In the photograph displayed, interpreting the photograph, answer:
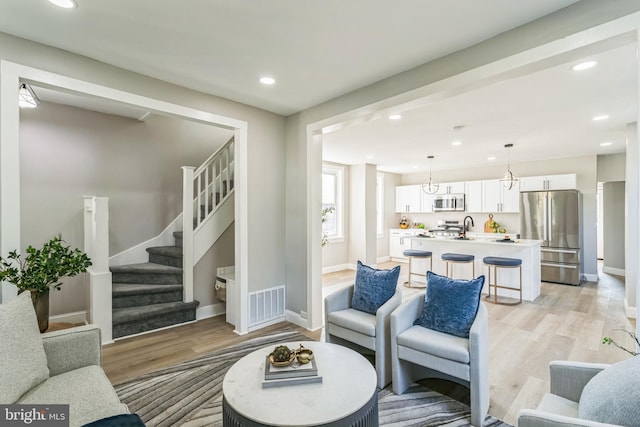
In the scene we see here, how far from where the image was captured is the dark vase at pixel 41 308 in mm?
2246

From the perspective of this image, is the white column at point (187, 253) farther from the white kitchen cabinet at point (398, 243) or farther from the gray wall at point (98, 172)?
the white kitchen cabinet at point (398, 243)

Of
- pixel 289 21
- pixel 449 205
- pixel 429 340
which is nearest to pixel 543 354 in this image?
pixel 429 340

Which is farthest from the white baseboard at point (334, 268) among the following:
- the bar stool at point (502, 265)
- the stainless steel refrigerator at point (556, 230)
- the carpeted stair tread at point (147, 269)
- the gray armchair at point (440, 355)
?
the gray armchair at point (440, 355)

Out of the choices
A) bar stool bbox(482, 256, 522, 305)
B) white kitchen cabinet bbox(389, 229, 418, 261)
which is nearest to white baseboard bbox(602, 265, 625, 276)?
bar stool bbox(482, 256, 522, 305)

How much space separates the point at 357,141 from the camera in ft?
17.7

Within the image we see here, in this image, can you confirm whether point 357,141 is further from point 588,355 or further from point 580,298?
point 580,298

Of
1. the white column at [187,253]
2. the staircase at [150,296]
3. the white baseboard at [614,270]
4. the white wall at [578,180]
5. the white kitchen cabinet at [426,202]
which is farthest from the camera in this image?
the white kitchen cabinet at [426,202]

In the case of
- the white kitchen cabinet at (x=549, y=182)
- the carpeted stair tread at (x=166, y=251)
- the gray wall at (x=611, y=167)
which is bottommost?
the carpeted stair tread at (x=166, y=251)

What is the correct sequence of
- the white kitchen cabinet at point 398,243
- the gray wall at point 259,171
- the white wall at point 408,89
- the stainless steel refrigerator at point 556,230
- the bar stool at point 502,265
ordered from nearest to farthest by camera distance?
1. the white wall at point 408,89
2. the gray wall at point 259,171
3. the bar stool at point 502,265
4. the stainless steel refrigerator at point 556,230
5. the white kitchen cabinet at point 398,243

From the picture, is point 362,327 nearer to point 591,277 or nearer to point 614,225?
point 591,277

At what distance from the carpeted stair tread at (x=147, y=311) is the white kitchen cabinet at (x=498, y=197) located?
6851mm

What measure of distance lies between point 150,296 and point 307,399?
310 centimetres

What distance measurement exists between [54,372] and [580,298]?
6696mm

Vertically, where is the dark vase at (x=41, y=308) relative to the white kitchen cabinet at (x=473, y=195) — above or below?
below
